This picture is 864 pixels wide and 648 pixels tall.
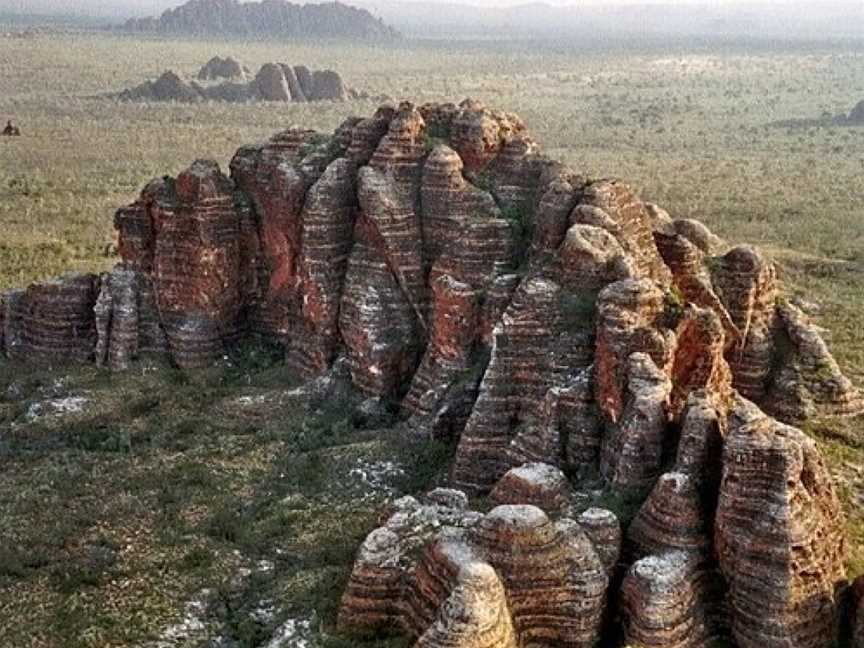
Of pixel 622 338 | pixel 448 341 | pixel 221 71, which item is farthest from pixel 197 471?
pixel 221 71

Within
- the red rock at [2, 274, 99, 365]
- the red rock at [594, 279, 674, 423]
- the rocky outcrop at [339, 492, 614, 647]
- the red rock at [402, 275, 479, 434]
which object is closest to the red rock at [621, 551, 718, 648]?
the rocky outcrop at [339, 492, 614, 647]

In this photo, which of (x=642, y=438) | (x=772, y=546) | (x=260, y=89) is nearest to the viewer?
(x=772, y=546)

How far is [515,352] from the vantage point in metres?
22.5

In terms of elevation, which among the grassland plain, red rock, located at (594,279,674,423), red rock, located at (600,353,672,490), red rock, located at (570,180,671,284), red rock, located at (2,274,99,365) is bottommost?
the grassland plain

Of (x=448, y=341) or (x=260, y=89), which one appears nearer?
(x=448, y=341)

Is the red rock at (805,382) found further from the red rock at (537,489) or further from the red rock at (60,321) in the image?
the red rock at (60,321)

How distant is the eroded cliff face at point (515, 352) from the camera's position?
16609 mm

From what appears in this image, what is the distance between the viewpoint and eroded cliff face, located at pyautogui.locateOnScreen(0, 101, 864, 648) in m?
16.6

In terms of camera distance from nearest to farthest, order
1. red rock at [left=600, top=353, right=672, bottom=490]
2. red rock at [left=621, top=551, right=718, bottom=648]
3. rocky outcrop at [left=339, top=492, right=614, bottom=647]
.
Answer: rocky outcrop at [left=339, top=492, right=614, bottom=647] → red rock at [left=621, top=551, right=718, bottom=648] → red rock at [left=600, top=353, right=672, bottom=490]

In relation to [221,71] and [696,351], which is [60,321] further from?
[221,71]

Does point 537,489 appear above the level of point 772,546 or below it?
below

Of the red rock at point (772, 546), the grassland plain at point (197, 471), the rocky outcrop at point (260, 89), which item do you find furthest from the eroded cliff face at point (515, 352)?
the rocky outcrop at point (260, 89)

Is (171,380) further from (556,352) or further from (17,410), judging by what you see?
(556,352)

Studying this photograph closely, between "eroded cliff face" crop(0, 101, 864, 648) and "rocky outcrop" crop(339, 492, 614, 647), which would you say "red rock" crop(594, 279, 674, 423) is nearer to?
"eroded cliff face" crop(0, 101, 864, 648)
